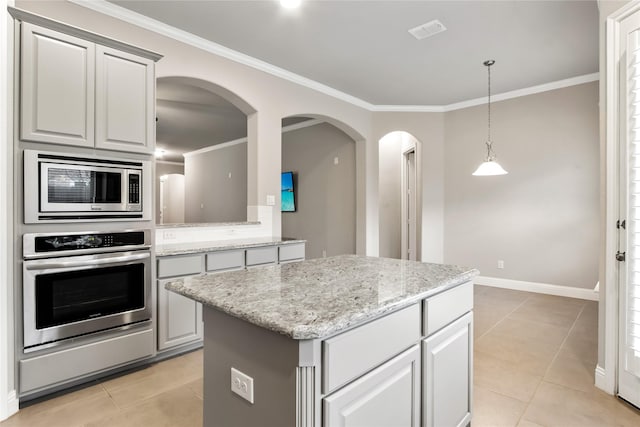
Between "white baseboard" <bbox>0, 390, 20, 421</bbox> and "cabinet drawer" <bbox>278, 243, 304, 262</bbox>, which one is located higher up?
"cabinet drawer" <bbox>278, 243, 304, 262</bbox>

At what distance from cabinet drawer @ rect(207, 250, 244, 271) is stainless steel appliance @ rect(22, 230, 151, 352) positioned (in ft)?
1.66

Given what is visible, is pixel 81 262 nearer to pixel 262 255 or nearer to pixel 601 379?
pixel 262 255

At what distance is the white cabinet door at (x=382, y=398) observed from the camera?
1017mm

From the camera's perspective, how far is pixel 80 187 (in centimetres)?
216

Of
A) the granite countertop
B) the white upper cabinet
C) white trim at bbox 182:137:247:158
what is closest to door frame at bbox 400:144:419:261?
the granite countertop

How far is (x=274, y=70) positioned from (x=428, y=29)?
5.73 ft

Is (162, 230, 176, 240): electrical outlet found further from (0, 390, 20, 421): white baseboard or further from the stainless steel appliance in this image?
(0, 390, 20, 421): white baseboard

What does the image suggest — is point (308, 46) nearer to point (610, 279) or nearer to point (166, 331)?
point (166, 331)

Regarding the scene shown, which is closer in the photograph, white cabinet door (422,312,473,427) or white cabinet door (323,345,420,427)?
white cabinet door (323,345,420,427)

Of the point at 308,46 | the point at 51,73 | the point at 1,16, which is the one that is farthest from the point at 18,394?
the point at 308,46

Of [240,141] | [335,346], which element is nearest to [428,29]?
[335,346]

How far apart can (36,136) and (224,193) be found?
6366mm

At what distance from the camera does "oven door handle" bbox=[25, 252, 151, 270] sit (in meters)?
1.97

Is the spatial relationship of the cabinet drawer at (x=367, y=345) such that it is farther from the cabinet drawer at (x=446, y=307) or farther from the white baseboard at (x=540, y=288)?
the white baseboard at (x=540, y=288)
